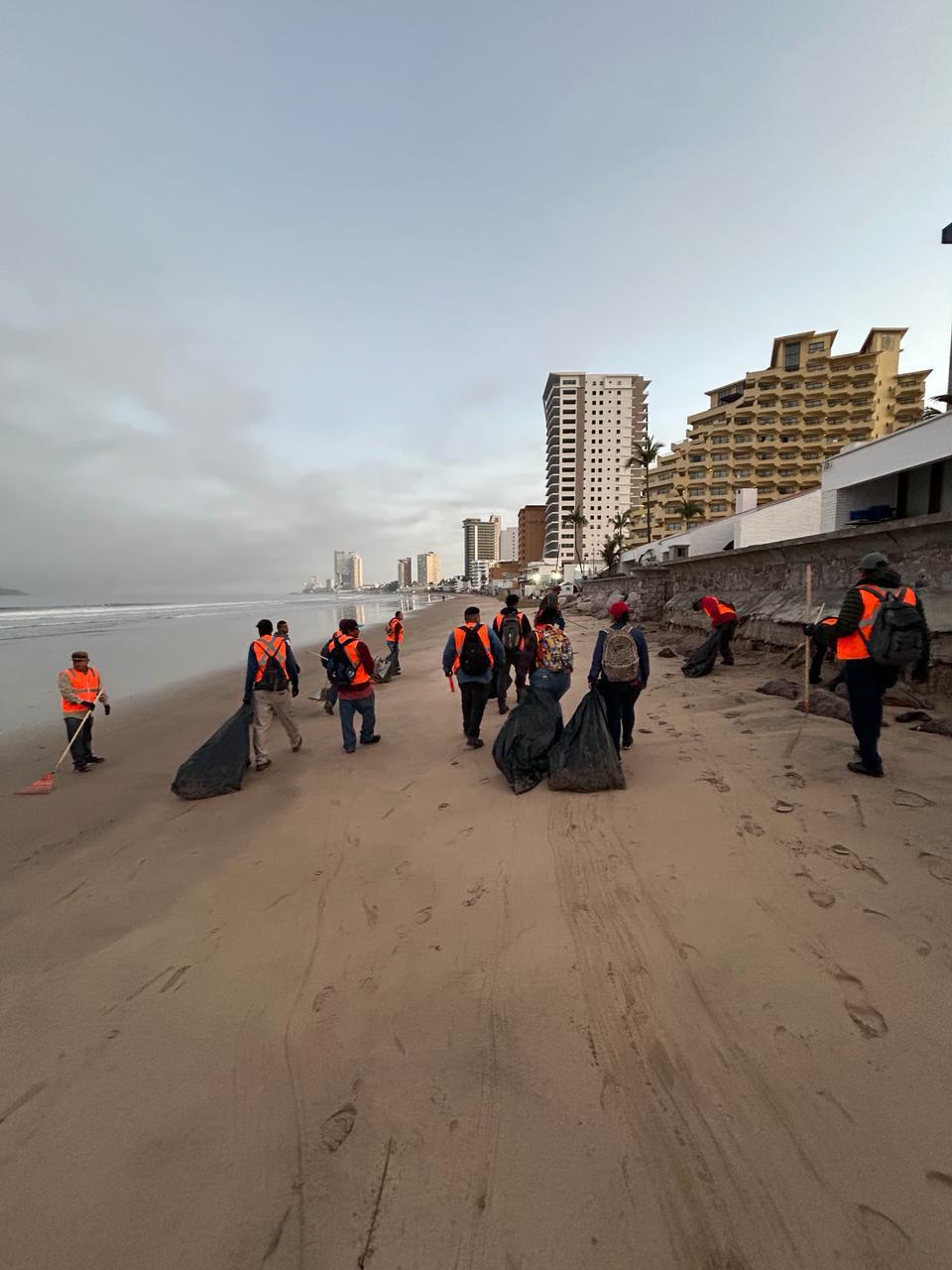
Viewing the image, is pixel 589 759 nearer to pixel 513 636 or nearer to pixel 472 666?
pixel 472 666

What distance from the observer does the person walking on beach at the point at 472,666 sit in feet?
19.0

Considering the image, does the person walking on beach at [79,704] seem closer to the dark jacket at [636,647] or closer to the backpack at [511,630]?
the backpack at [511,630]

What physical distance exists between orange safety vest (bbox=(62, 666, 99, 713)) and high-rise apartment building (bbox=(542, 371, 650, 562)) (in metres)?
89.9

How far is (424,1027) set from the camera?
221cm

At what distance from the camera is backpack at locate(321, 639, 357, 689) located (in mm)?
5965

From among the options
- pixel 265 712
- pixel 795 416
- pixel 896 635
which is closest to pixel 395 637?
pixel 265 712

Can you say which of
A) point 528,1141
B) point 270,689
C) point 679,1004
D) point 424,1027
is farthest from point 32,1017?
point 270,689

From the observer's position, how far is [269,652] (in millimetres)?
5652

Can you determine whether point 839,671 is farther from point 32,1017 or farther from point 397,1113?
point 32,1017

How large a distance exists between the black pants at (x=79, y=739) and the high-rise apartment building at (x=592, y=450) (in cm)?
9013

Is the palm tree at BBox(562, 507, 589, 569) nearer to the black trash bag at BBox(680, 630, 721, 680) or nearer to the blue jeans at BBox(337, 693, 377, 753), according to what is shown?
the black trash bag at BBox(680, 630, 721, 680)

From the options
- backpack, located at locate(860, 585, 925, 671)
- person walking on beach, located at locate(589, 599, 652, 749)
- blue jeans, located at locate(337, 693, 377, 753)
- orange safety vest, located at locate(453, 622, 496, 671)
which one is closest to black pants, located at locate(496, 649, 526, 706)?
orange safety vest, located at locate(453, 622, 496, 671)

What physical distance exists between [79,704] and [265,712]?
272cm

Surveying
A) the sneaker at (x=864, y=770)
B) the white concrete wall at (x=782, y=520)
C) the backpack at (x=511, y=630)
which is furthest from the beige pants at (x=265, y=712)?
the white concrete wall at (x=782, y=520)
